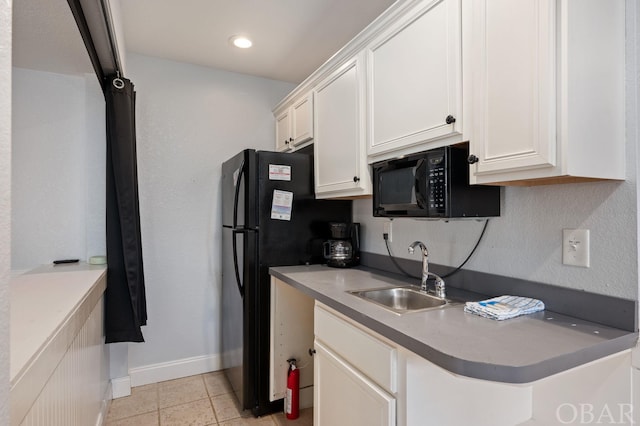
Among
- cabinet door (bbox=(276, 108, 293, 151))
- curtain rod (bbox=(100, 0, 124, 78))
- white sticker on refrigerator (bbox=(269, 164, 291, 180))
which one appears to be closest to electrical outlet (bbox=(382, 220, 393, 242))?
white sticker on refrigerator (bbox=(269, 164, 291, 180))

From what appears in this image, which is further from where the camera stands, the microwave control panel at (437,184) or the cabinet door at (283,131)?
the cabinet door at (283,131)

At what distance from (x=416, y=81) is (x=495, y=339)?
1.04 metres

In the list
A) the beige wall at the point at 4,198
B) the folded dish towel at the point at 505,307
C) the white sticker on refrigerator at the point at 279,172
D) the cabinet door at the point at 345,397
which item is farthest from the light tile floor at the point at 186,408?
the beige wall at the point at 4,198

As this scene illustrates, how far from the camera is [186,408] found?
2.32m

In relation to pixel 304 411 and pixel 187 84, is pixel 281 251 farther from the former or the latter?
pixel 187 84

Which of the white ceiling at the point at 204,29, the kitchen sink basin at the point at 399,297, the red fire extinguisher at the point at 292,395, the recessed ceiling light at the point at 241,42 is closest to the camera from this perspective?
the kitchen sink basin at the point at 399,297

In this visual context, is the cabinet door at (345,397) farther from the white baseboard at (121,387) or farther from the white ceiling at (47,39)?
the white ceiling at (47,39)

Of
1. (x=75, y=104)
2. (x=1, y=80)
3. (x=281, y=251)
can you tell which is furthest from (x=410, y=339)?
(x=75, y=104)

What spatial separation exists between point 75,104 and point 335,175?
1.79 meters

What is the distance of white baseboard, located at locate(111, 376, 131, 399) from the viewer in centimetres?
246

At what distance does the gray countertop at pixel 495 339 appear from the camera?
2.91 feet

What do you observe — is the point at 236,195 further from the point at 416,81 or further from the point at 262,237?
the point at 416,81

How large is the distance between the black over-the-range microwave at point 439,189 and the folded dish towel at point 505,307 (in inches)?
13.3

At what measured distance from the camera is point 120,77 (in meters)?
2.13
